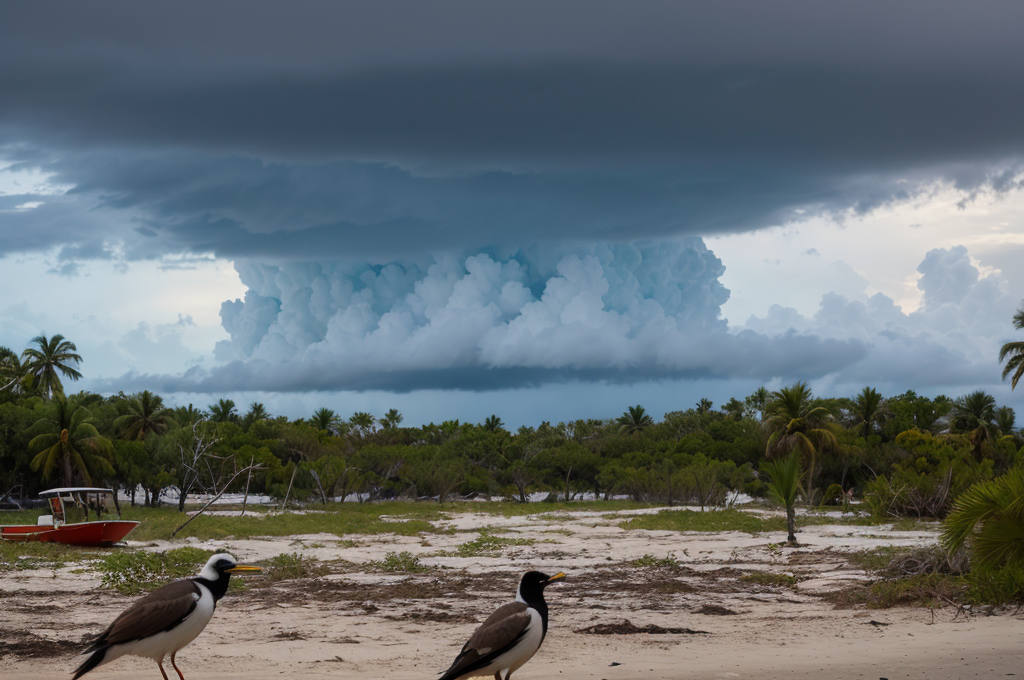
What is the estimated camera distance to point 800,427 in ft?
166

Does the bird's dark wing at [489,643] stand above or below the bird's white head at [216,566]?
below

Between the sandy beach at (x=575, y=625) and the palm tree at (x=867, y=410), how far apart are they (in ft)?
148

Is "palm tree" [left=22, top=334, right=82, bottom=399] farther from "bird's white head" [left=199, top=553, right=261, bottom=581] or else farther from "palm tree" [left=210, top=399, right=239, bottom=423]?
"bird's white head" [left=199, top=553, right=261, bottom=581]

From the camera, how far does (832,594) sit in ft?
46.7

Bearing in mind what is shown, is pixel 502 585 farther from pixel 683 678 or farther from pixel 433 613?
pixel 683 678

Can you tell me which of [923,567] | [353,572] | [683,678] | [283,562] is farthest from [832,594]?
[283,562]

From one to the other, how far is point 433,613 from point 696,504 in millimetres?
38582

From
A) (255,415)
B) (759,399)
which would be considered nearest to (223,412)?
(255,415)

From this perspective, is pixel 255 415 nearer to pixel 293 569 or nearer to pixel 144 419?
pixel 144 419

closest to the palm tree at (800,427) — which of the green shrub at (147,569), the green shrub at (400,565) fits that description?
the green shrub at (400,565)

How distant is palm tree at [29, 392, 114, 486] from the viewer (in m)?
46.0

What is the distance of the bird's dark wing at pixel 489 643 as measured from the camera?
6488 millimetres

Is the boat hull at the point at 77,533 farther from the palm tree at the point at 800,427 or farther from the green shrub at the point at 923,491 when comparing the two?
the palm tree at the point at 800,427

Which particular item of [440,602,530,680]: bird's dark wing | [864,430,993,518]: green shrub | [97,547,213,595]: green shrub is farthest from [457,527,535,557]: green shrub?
[440,602,530,680]: bird's dark wing
